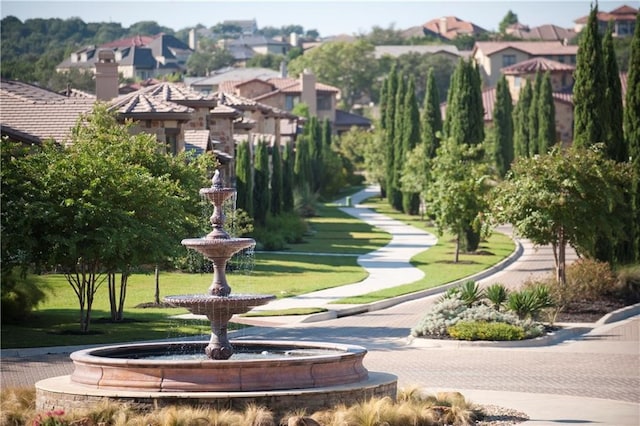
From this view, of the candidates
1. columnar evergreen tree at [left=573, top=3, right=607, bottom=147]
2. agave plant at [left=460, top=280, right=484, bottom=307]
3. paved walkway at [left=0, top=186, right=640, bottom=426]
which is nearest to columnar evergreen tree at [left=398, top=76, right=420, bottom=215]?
columnar evergreen tree at [left=573, top=3, right=607, bottom=147]

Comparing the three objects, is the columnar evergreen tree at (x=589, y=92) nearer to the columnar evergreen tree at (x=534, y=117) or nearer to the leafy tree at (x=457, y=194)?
the leafy tree at (x=457, y=194)

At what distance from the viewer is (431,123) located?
75.2 meters

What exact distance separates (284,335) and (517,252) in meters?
29.2

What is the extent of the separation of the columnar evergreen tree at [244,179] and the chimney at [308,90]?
2798 inches

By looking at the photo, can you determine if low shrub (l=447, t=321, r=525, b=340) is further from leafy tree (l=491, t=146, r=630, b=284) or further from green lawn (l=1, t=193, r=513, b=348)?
leafy tree (l=491, t=146, r=630, b=284)

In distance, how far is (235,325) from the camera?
3238cm

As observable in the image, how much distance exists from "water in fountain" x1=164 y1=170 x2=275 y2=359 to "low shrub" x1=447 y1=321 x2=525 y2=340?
952cm

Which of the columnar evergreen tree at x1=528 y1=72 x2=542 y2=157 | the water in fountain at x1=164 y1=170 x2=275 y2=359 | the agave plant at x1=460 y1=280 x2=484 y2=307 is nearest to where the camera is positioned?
the water in fountain at x1=164 y1=170 x2=275 y2=359

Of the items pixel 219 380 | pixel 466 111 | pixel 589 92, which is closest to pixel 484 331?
pixel 219 380

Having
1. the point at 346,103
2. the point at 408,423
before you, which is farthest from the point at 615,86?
the point at 346,103

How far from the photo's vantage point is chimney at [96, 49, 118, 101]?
184 ft

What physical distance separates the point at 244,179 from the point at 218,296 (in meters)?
39.2

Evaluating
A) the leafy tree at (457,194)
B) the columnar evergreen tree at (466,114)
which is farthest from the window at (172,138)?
the columnar evergreen tree at (466,114)

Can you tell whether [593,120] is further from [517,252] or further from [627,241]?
[517,252]
